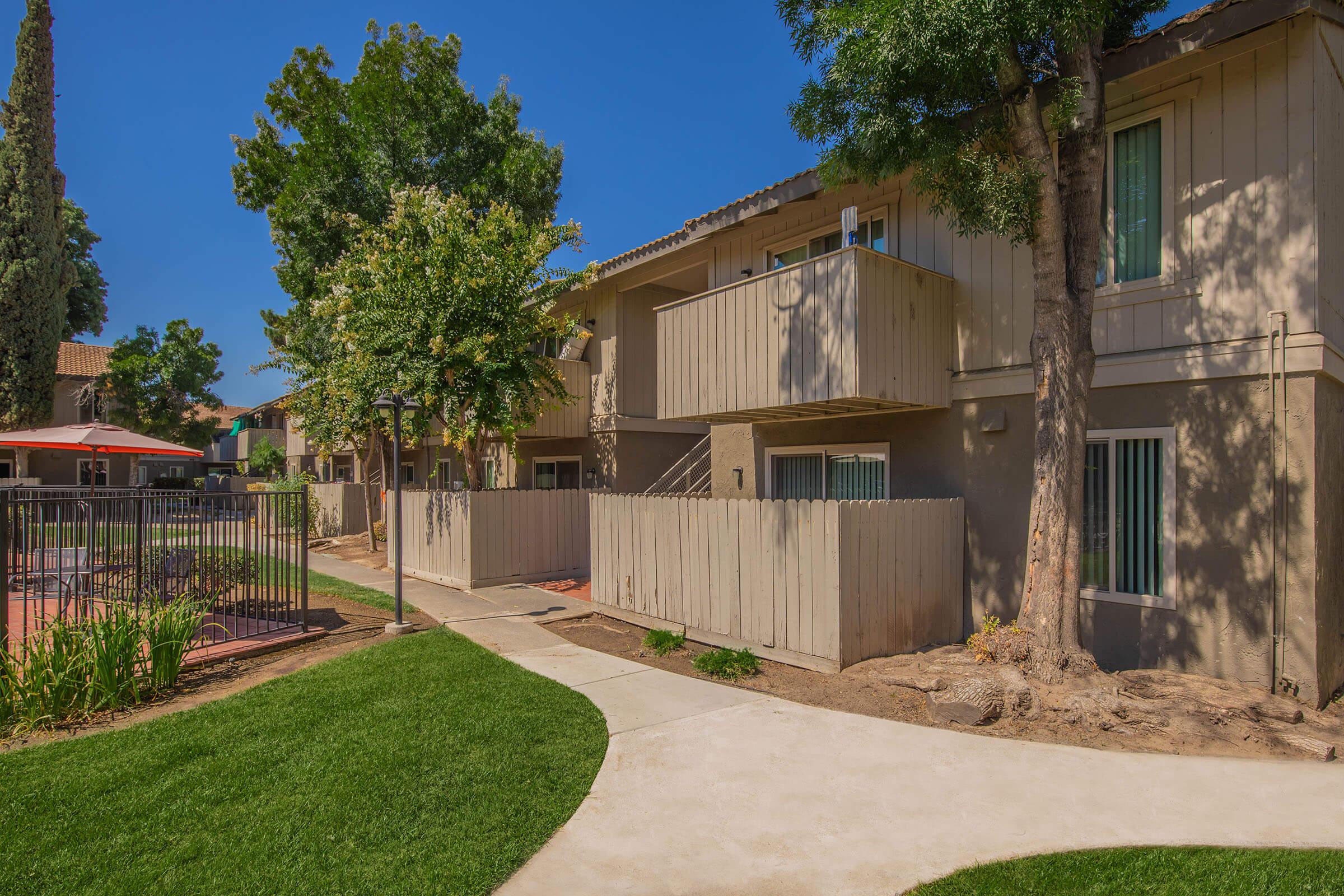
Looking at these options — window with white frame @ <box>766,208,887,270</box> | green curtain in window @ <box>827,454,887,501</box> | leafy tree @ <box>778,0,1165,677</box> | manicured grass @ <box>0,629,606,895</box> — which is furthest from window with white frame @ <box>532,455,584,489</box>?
leafy tree @ <box>778,0,1165,677</box>

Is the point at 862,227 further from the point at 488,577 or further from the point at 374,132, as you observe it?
the point at 374,132

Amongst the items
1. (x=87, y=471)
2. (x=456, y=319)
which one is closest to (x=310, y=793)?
(x=456, y=319)

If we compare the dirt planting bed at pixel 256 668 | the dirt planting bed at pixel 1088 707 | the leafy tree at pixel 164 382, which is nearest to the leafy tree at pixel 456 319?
the dirt planting bed at pixel 256 668

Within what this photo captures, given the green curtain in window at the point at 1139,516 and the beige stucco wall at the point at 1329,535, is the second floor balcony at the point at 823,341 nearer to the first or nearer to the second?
the green curtain in window at the point at 1139,516

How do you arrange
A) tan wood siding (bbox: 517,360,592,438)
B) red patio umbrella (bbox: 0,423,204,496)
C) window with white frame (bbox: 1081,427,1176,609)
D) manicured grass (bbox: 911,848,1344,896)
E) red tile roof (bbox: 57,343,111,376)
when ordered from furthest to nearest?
red tile roof (bbox: 57,343,111,376)
tan wood siding (bbox: 517,360,592,438)
red patio umbrella (bbox: 0,423,204,496)
window with white frame (bbox: 1081,427,1176,609)
manicured grass (bbox: 911,848,1344,896)

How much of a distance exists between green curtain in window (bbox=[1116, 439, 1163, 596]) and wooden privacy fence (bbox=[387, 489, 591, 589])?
8357 mm

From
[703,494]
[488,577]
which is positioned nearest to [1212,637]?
[703,494]

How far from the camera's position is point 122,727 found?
584 cm

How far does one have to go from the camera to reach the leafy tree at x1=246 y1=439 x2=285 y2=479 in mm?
40375

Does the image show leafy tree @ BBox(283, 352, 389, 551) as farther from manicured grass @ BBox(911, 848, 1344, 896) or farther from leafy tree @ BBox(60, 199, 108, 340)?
leafy tree @ BBox(60, 199, 108, 340)

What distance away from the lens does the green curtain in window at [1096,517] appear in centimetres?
731

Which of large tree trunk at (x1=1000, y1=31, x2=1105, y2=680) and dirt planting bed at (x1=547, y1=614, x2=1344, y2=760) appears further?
large tree trunk at (x1=1000, y1=31, x2=1105, y2=680)

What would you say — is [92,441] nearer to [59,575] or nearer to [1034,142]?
[59,575]

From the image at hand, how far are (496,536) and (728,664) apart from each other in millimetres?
6438
